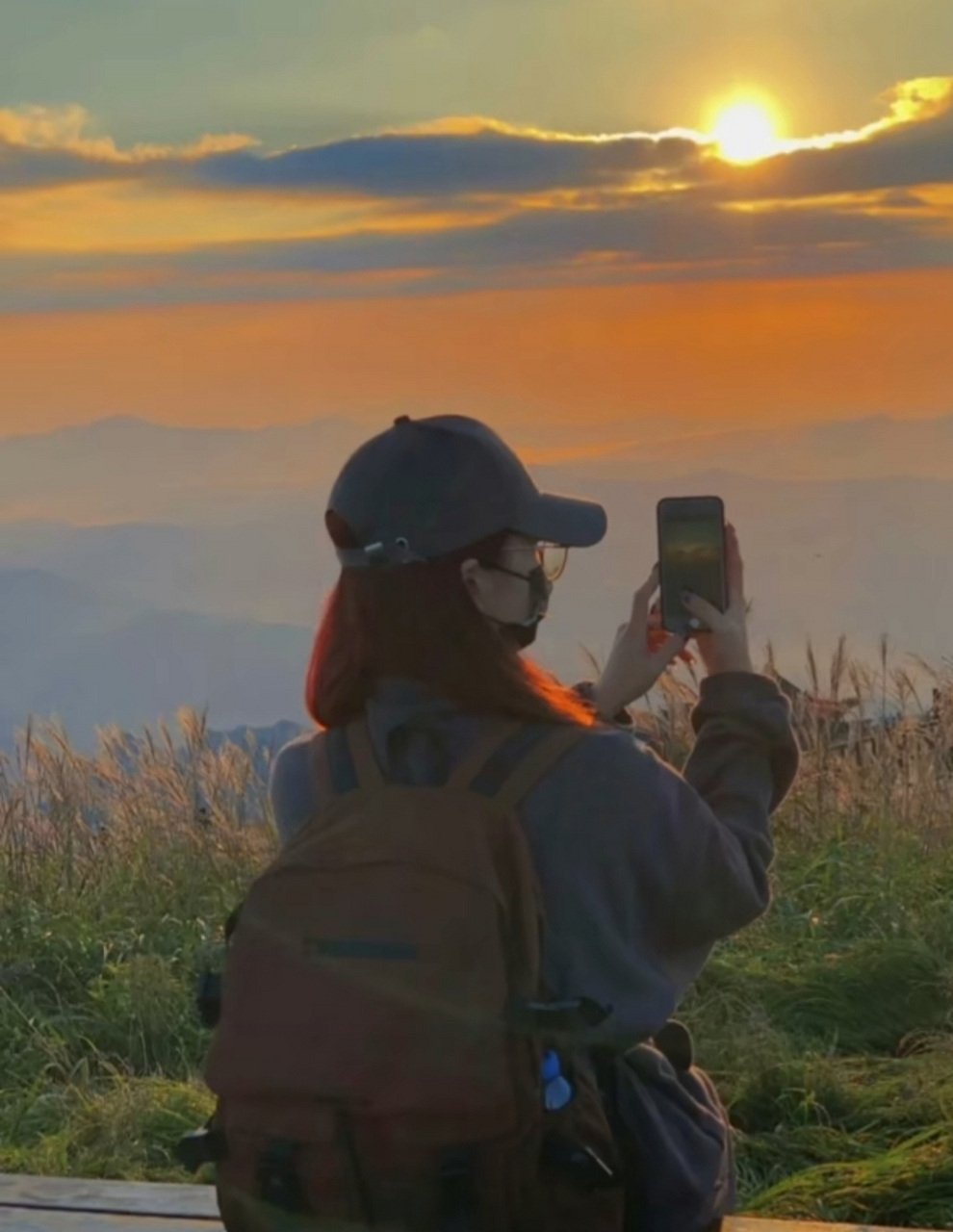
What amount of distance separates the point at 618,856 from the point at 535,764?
0.16m

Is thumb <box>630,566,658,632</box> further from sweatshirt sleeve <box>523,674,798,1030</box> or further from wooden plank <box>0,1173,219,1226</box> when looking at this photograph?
wooden plank <box>0,1173,219,1226</box>

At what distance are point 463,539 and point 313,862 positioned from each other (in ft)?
1.51

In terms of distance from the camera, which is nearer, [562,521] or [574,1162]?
[574,1162]

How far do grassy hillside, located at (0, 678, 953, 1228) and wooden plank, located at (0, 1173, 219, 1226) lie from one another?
0.67 m

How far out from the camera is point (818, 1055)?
16.6 ft

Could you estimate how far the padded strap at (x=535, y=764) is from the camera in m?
2.49

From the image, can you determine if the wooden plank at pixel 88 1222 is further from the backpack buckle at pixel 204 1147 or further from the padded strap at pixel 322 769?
the padded strap at pixel 322 769

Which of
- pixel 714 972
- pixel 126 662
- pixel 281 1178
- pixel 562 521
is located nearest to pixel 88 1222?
pixel 281 1178

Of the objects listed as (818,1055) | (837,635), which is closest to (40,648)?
(837,635)

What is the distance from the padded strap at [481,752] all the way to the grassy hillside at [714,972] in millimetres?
1880

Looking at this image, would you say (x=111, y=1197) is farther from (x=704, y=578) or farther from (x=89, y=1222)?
(x=704, y=578)

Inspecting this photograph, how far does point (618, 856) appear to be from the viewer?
2.54 m

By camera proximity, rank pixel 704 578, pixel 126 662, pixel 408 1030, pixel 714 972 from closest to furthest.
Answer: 1. pixel 408 1030
2. pixel 704 578
3. pixel 714 972
4. pixel 126 662

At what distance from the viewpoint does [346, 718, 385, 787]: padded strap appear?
257cm
